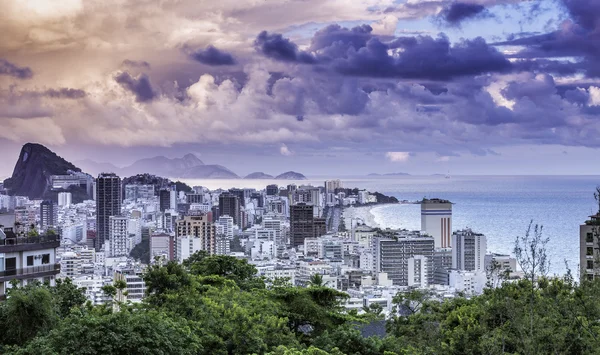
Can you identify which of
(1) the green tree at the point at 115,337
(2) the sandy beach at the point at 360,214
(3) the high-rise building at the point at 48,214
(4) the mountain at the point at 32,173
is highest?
(4) the mountain at the point at 32,173

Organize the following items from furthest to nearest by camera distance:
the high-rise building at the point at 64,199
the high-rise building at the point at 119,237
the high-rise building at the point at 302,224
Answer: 1. the high-rise building at the point at 64,199
2. the high-rise building at the point at 302,224
3. the high-rise building at the point at 119,237

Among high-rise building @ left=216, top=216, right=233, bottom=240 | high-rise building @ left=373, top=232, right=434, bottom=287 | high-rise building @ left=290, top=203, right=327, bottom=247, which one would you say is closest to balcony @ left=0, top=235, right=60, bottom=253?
high-rise building @ left=373, top=232, right=434, bottom=287

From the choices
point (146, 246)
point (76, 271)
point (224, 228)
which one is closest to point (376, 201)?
point (224, 228)

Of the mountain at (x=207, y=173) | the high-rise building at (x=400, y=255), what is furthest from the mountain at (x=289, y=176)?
the high-rise building at (x=400, y=255)

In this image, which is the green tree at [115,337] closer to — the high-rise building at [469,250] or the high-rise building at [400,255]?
the high-rise building at [400,255]

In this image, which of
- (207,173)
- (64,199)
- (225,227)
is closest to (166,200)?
(64,199)

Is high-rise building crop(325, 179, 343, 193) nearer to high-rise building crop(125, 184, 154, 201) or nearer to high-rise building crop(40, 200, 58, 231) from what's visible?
high-rise building crop(125, 184, 154, 201)
